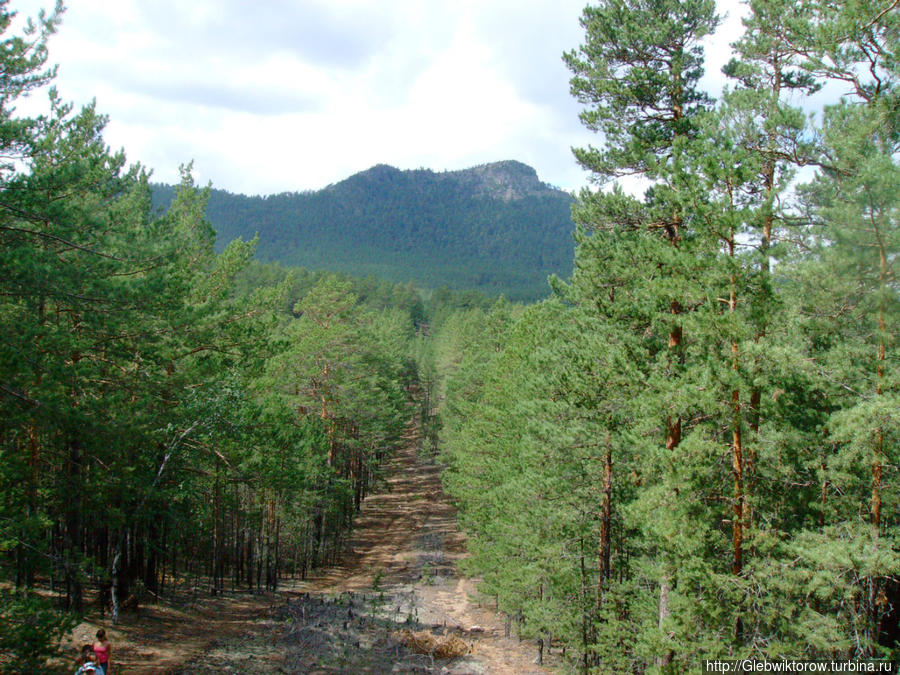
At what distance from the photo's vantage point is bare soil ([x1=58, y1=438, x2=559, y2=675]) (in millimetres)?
12555

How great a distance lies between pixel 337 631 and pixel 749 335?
13.3 metres

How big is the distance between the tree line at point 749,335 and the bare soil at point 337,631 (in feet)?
20.3

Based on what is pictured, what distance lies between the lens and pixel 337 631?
16000mm

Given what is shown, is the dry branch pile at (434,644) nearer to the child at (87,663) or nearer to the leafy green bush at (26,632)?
the child at (87,663)

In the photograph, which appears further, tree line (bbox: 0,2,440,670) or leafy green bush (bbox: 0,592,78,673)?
tree line (bbox: 0,2,440,670)

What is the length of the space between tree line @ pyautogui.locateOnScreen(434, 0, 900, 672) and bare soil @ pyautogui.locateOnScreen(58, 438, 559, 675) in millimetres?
6202

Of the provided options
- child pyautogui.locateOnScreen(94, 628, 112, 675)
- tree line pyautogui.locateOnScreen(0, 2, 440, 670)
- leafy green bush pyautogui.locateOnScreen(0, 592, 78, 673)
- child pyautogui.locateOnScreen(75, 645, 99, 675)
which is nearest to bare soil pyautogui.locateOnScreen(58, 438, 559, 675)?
tree line pyautogui.locateOnScreen(0, 2, 440, 670)

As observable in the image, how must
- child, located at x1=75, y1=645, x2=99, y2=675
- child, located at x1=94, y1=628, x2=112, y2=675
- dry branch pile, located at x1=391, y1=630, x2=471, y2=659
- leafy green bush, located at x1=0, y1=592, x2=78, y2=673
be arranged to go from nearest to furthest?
leafy green bush, located at x1=0, y1=592, x2=78, y2=673 < child, located at x1=75, y1=645, x2=99, y2=675 < child, located at x1=94, y1=628, x2=112, y2=675 < dry branch pile, located at x1=391, y1=630, x2=471, y2=659

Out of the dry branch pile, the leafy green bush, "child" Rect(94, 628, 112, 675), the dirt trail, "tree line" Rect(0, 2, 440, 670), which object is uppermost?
"tree line" Rect(0, 2, 440, 670)

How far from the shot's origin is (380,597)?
68.6 ft

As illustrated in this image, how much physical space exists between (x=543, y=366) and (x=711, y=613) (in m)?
6.61

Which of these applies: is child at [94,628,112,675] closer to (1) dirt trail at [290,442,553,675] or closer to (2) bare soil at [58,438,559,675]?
(2) bare soil at [58,438,559,675]

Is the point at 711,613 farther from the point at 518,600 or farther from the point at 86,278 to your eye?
the point at 86,278

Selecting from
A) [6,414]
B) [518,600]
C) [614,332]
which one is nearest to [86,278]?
[6,414]
